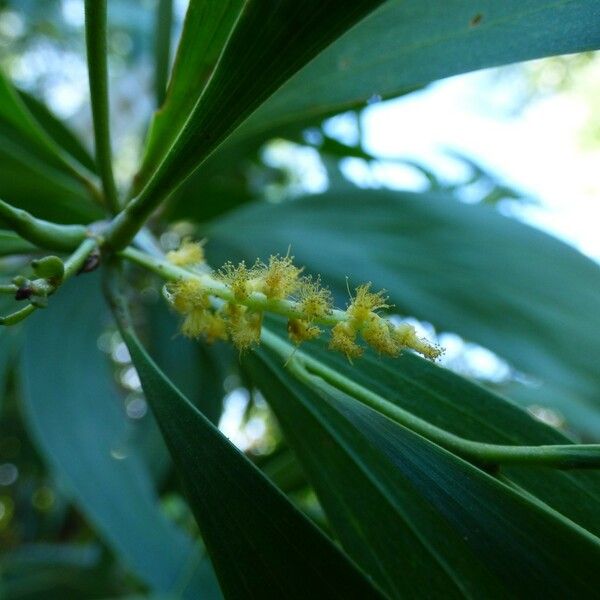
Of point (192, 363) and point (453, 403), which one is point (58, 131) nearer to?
point (192, 363)

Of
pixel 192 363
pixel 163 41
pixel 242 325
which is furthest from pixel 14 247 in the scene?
pixel 192 363

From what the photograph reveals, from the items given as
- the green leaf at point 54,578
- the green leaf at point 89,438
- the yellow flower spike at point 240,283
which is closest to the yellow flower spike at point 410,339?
the yellow flower spike at point 240,283

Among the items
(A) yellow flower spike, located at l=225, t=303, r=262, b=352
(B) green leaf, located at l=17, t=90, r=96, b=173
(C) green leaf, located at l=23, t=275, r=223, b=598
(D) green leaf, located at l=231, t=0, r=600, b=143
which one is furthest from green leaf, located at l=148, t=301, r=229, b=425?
(A) yellow flower spike, located at l=225, t=303, r=262, b=352

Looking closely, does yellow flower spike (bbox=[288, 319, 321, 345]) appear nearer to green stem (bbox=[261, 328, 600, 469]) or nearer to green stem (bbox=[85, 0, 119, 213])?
green stem (bbox=[261, 328, 600, 469])

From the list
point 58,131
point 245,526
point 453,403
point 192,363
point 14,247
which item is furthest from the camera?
point 192,363

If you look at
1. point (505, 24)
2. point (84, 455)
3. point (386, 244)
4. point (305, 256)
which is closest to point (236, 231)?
point (305, 256)

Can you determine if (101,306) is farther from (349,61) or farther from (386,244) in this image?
(349,61)

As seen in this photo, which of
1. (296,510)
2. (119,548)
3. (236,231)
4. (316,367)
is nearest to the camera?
(296,510)

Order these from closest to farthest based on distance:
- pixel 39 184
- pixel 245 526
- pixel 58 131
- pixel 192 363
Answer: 1. pixel 245 526
2. pixel 39 184
3. pixel 58 131
4. pixel 192 363
